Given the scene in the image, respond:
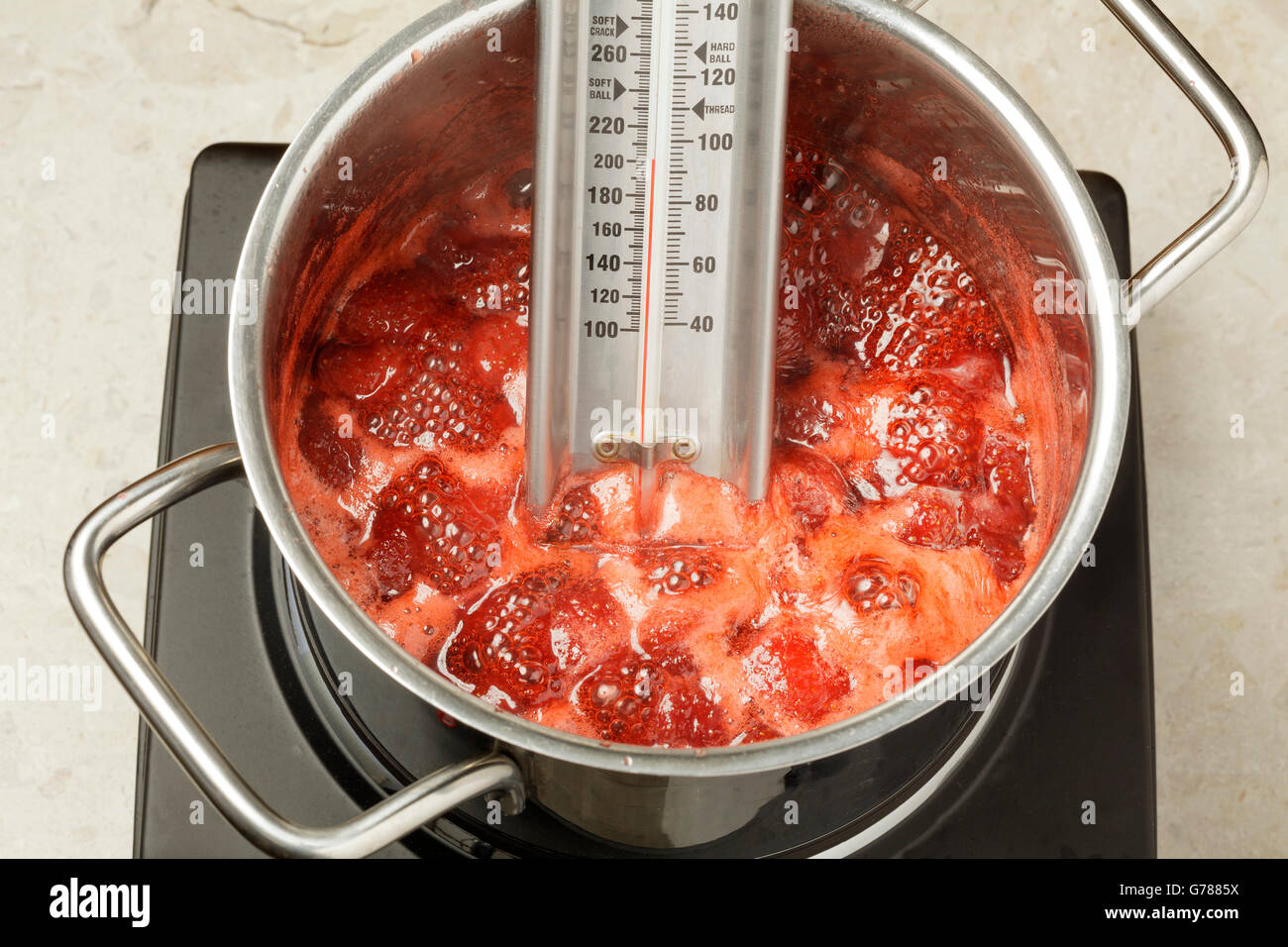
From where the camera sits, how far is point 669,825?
73cm

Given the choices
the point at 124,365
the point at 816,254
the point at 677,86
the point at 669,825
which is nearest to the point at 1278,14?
the point at 816,254

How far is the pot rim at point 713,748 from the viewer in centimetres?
57

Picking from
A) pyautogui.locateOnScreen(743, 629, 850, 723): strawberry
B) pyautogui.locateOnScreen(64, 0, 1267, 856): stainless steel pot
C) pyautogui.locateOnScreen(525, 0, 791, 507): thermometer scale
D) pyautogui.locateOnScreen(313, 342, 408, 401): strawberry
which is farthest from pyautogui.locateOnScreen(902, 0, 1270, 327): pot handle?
pyautogui.locateOnScreen(313, 342, 408, 401): strawberry

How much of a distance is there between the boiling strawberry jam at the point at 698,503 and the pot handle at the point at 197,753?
4.1 inches

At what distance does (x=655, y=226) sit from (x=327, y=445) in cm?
25

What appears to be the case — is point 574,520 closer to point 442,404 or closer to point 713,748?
point 442,404

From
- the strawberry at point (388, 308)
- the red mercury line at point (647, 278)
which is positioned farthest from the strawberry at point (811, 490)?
the strawberry at point (388, 308)

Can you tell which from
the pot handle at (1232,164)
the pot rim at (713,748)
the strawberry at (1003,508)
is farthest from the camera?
the strawberry at (1003,508)

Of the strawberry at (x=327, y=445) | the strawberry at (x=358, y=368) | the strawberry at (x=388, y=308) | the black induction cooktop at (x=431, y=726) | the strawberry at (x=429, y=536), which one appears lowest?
the black induction cooktop at (x=431, y=726)

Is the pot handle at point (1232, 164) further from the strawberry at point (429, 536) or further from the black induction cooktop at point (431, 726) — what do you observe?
the strawberry at point (429, 536)

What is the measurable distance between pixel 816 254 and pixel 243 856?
1.84 feet

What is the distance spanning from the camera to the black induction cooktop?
80 centimetres

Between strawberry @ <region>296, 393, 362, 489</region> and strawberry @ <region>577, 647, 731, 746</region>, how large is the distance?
0.66 ft

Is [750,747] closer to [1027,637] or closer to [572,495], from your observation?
[572,495]
